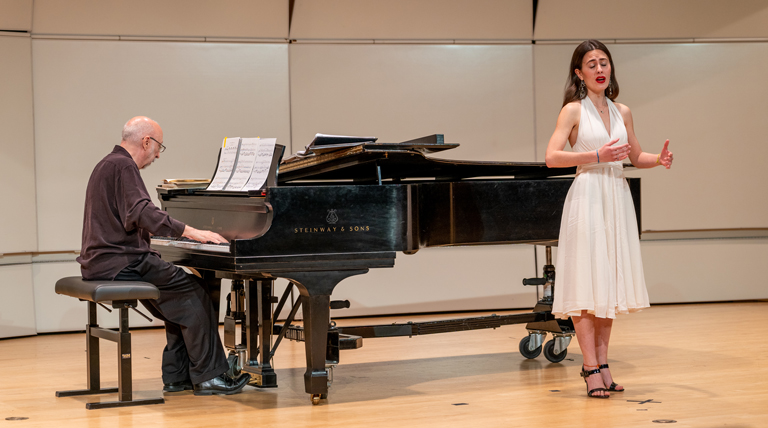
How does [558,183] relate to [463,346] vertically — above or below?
above

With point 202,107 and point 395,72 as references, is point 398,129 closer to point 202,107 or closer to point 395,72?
point 395,72

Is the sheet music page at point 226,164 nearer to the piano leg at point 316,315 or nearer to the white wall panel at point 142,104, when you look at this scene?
the piano leg at point 316,315

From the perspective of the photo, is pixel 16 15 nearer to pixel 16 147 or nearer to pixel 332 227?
pixel 16 147

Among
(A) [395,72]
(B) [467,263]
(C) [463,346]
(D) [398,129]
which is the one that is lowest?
(C) [463,346]

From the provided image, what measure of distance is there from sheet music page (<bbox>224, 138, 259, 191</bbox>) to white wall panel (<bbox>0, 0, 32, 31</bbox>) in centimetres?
299

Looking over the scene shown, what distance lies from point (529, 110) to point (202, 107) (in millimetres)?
2611

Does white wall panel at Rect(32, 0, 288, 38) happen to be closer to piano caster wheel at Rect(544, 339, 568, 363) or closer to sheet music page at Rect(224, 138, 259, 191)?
sheet music page at Rect(224, 138, 259, 191)

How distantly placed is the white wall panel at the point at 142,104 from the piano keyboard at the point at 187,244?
215cm

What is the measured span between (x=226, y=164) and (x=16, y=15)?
9.75 feet

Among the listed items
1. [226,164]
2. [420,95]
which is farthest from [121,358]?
[420,95]

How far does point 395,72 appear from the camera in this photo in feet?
20.9

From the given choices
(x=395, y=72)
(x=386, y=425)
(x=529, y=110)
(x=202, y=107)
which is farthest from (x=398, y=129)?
(x=386, y=425)

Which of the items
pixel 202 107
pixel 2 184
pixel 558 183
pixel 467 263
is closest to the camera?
pixel 558 183

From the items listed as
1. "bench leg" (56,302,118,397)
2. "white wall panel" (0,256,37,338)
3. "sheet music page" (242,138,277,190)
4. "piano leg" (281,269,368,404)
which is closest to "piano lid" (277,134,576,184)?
"sheet music page" (242,138,277,190)
